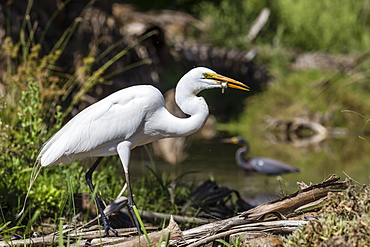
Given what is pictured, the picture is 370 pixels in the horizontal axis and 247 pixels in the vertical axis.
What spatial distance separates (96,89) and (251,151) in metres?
3.68

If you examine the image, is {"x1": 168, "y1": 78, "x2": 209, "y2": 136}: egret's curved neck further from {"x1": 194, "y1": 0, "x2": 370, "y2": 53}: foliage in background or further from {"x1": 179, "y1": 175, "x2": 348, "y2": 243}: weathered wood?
{"x1": 194, "y1": 0, "x2": 370, "y2": 53}: foliage in background

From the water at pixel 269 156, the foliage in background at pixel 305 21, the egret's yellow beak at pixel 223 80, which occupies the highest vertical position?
the foliage in background at pixel 305 21

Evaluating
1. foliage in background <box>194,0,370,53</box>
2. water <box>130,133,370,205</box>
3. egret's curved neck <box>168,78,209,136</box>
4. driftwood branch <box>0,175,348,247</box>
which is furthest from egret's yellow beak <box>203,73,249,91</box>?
foliage in background <box>194,0,370,53</box>

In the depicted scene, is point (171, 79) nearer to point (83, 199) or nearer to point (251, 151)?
point (251, 151)

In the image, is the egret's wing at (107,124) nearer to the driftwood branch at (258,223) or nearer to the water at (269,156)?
the driftwood branch at (258,223)

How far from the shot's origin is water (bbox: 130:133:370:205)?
23.5ft

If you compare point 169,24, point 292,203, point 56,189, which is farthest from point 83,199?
point 169,24

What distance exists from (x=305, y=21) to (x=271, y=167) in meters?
13.7

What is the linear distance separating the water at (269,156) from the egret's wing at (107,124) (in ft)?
7.57

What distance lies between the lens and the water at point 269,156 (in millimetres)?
7158

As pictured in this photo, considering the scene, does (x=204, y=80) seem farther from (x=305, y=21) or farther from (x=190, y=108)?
(x=305, y=21)

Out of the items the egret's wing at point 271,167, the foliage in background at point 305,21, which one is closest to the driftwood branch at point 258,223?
the egret's wing at point 271,167

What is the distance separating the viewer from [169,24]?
13.4 metres

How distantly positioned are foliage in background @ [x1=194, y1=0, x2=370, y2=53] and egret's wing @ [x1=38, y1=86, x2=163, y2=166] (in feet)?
51.6
